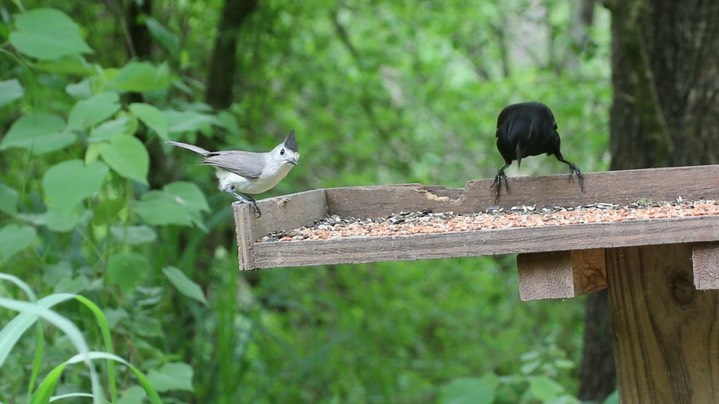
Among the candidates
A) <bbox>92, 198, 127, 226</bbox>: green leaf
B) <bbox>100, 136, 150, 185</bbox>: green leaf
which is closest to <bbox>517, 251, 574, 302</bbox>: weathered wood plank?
<bbox>100, 136, 150, 185</bbox>: green leaf

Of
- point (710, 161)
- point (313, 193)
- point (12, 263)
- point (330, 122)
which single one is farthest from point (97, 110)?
point (330, 122)

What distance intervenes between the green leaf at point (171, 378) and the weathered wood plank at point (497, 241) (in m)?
1.07

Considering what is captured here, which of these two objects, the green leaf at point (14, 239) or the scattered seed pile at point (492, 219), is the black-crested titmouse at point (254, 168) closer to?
the scattered seed pile at point (492, 219)

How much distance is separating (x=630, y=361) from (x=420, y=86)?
604 cm

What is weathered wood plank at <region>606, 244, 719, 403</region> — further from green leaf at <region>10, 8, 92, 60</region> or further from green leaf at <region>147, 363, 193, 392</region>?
green leaf at <region>10, 8, 92, 60</region>

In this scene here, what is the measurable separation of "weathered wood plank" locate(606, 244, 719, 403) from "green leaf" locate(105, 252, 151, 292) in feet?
5.12

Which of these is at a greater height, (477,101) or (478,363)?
(477,101)

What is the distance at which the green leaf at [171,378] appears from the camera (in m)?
2.90

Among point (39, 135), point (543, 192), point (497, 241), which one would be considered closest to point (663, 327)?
point (543, 192)

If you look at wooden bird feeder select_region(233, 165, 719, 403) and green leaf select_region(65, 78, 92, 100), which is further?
green leaf select_region(65, 78, 92, 100)

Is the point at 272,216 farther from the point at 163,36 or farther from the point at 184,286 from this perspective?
the point at 163,36

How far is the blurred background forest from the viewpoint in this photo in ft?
10.2

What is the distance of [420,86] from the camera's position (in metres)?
8.18

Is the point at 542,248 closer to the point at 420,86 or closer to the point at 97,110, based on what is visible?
the point at 97,110
